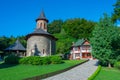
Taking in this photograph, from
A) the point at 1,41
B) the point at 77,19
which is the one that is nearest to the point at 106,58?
the point at 1,41

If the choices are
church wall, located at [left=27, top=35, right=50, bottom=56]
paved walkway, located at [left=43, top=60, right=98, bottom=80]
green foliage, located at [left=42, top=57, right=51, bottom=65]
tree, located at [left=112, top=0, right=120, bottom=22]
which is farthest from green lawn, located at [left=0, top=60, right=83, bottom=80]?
tree, located at [left=112, top=0, right=120, bottom=22]

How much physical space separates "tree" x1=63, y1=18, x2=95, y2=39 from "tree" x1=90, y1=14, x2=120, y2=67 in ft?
165

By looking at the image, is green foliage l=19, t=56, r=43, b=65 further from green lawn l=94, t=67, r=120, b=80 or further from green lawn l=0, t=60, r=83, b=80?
green lawn l=94, t=67, r=120, b=80

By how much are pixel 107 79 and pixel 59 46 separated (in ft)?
164

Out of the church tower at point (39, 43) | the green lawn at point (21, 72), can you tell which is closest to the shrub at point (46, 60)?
the green lawn at point (21, 72)

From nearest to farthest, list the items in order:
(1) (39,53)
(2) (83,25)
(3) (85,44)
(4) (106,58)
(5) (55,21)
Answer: (4) (106,58), (1) (39,53), (3) (85,44), (2) (83,25), (5) (55,21)

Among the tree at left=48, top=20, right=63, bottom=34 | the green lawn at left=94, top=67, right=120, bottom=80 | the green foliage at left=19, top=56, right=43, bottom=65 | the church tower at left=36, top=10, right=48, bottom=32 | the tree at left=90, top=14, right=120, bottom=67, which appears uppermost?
the tree at left=48, top=20, right=63, bottom=34

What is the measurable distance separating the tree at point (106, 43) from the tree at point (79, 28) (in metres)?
50.4

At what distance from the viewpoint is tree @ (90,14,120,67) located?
33766mm

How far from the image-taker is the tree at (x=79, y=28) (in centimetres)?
8831

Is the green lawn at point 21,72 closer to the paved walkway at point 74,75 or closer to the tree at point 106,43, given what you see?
the paved walkway at point 74,75

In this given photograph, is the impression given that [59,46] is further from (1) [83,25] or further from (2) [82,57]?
(1) [83,25]

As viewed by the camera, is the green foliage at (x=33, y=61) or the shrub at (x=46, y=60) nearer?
the green foliage at (x=33, y=61)

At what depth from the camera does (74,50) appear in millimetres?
72625
